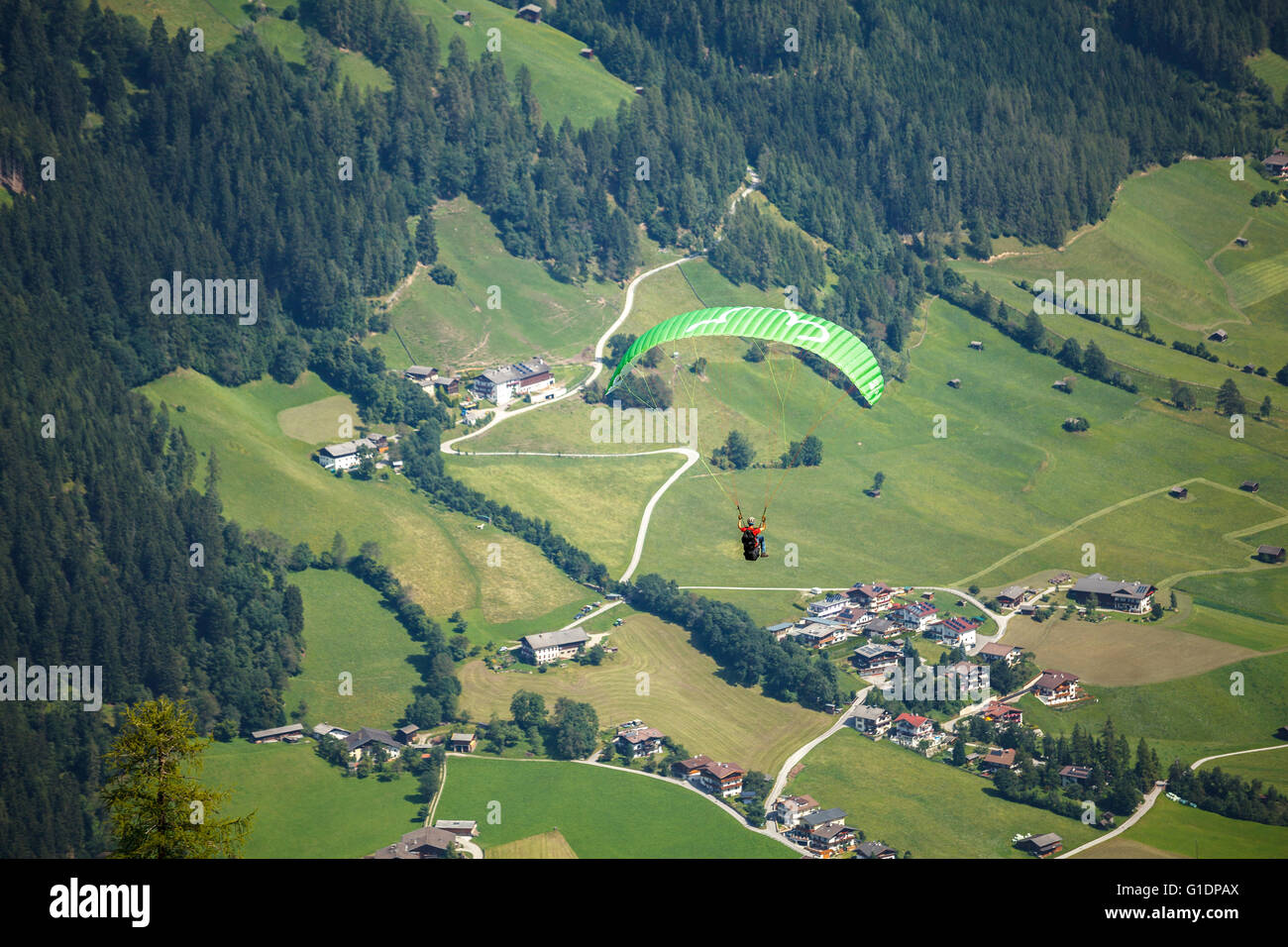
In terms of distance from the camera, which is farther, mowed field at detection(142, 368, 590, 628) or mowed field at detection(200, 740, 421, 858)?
mowed field at detection(142, 368, 590, 628)

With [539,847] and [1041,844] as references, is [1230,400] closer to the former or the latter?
[1041,844]

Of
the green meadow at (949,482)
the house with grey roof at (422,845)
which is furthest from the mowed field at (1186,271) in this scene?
the house with grey roof at (422,845)

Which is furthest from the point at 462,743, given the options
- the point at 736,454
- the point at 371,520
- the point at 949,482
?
the point at 949,482

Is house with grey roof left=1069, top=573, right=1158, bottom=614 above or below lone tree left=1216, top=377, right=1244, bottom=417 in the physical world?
below

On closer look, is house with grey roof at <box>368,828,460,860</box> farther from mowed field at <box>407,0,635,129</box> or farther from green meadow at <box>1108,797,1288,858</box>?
mowed field at <box>407,0,635,129</box>

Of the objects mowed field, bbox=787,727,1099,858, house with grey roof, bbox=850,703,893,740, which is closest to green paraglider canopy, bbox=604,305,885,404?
mowed field, bbox=787,727,1099,858
